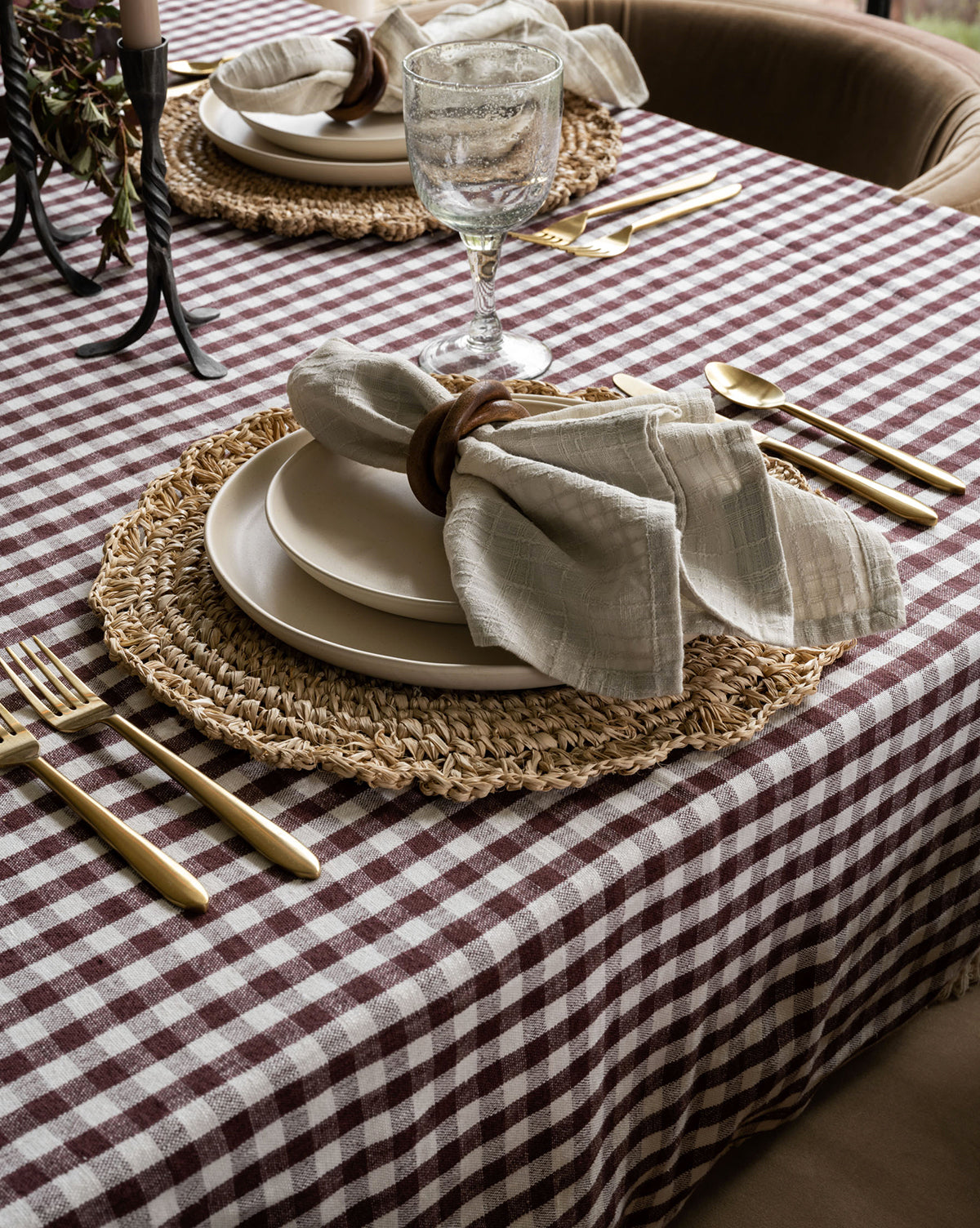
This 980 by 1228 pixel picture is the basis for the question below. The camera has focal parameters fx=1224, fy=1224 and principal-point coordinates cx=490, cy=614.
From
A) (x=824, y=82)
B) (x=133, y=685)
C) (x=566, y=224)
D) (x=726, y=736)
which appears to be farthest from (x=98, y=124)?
(x=824, y=82)

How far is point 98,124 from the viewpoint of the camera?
43.1 inches

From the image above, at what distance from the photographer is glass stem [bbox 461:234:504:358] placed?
0.95 m

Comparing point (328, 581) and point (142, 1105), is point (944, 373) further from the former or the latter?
point (142, 1105)

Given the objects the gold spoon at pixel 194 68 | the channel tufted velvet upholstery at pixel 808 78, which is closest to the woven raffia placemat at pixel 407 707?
the gold spoon at pixel 194 68

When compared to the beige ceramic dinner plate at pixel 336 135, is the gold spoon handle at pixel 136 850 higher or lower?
lower

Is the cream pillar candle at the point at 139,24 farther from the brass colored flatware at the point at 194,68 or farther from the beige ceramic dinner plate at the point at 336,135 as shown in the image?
the brass colored flatware at the point at 194,68

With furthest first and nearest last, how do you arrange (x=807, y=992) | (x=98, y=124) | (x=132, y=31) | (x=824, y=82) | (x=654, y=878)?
(x=824, y=82)
(x=98, y=124)
(x=132, y=31)
(x=807, y=992)
(x=654, y=878)

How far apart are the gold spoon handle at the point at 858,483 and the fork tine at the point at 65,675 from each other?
45cm

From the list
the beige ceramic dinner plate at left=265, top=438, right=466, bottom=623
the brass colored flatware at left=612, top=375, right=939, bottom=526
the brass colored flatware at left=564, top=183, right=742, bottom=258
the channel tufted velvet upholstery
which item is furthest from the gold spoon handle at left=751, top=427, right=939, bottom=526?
the channel tufted velvet upholstery

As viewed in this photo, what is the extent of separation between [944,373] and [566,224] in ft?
1.33

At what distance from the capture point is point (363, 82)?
Result: 3.86 ft

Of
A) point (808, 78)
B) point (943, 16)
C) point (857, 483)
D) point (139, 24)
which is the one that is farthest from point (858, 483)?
point (943, 16)

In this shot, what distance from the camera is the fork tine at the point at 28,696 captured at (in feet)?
2.09

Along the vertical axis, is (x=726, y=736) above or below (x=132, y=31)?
below
